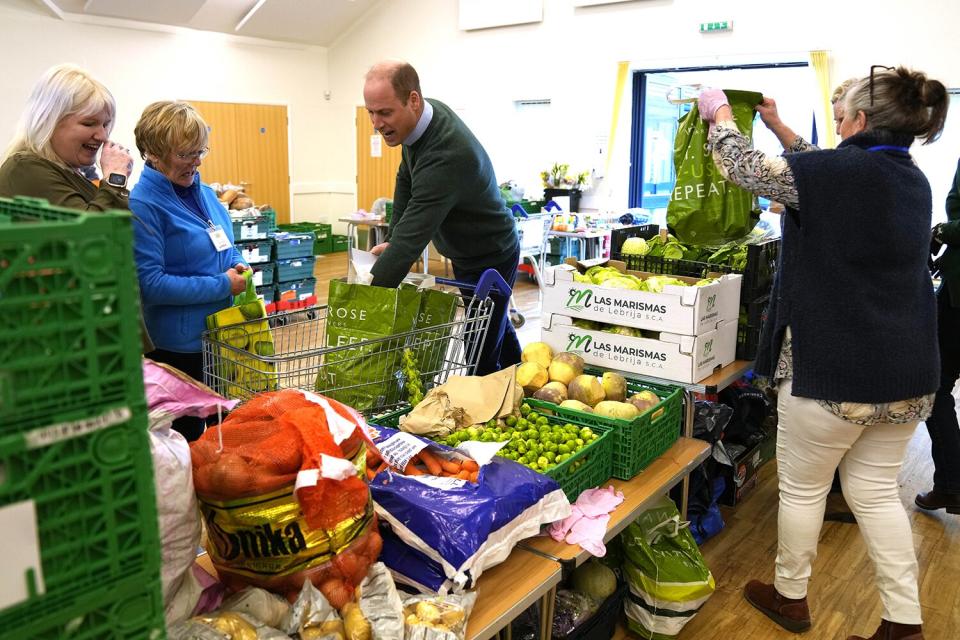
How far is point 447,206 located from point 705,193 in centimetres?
89

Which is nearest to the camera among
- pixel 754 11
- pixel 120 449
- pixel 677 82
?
pixel 120 449

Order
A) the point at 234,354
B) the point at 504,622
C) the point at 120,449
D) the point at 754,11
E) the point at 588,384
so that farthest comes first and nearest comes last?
1. the point at 754,11
2. the point at 588,384
3. the point at 234,354
4. the point at 504,622
5. the point at 120,449

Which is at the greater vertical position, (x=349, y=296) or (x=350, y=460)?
(x=349, y=296)

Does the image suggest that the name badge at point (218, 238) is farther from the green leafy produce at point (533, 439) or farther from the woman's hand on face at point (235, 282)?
the green leafy produce at point (533, 439)

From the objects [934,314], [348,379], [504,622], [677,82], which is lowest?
[504,622]

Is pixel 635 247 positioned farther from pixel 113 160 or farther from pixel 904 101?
pixel 113 160

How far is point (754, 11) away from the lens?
7844 millimetres

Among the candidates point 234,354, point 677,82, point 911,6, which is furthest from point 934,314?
point 677,82

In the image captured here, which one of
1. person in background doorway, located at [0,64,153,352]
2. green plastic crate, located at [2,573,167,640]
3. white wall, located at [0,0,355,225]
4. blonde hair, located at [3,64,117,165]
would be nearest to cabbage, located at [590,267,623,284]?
person in background doorway, located at [0,64,153,352]

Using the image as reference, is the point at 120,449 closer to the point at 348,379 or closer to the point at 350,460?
the point at 350,460

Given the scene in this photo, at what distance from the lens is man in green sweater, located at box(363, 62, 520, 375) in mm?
2553

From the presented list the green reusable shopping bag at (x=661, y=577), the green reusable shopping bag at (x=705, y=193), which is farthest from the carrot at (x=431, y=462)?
the green reusable shopping bag at (x=705, y=193)

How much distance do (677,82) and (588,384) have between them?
24.3 ft

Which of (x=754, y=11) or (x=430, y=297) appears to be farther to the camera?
(x=754, y=11)
